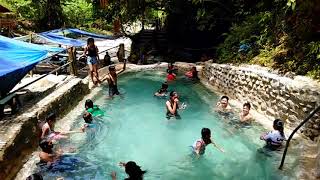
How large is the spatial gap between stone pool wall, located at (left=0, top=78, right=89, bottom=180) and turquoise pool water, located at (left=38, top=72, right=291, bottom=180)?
2.48 feet

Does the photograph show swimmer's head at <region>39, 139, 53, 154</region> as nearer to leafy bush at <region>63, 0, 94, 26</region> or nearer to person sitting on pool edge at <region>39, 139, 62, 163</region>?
person sitting on pool edge at <region>39, 139, 62, 163</region>

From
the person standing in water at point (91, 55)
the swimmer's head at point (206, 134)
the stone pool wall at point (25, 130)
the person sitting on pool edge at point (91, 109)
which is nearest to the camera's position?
the stone pool wall at point (25, 130)

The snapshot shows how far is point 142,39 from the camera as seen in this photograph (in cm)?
3397

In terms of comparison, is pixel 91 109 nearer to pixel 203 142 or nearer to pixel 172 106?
pixel 172 106

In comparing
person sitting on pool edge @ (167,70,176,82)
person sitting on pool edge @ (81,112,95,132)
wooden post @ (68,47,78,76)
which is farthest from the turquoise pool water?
person sitting on pool edge @ (167,70,176,82)

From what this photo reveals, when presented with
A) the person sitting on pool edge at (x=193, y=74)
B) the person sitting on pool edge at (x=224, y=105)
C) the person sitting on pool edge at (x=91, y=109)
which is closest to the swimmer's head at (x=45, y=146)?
the person sitting on pool edge at (x=91, y=109)

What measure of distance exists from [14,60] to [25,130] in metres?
3.06

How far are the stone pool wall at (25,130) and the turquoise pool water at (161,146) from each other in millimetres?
755

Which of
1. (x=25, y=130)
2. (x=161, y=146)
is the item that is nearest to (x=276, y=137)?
(x=161, y=146)

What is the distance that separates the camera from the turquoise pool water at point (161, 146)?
964 centimetres

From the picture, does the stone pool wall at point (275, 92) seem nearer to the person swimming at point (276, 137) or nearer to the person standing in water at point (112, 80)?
the person swimming at point (276, 137)

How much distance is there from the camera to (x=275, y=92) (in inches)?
482

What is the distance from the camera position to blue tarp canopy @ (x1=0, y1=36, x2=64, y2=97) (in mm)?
11289

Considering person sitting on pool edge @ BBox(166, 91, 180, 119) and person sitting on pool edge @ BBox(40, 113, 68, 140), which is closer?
person sitting on pool edge @ BBox(40, 113, 68, 140)
